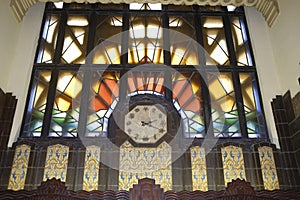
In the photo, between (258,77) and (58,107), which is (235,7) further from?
(58,107)

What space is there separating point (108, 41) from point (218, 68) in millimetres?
1972

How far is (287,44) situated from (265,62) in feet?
1.81

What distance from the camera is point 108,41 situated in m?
6.80

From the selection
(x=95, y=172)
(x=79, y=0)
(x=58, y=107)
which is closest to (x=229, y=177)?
(x=95, y=172)

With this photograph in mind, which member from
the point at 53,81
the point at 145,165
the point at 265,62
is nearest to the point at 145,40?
the point at 53,81

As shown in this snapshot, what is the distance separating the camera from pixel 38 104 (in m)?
6.07

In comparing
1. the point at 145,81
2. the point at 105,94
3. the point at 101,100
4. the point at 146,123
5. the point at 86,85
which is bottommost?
the point at 146,123

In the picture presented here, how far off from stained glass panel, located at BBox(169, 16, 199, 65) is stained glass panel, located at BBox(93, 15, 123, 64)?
3.10 ft

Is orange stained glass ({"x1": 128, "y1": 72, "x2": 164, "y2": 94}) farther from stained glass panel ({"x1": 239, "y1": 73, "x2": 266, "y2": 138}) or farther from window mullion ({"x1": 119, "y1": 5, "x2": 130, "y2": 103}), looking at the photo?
stained glass panel ({"x1": 239, "y1": 73, "x2": 266, "y2": 138})

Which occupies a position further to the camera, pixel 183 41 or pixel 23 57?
pixel 183 41

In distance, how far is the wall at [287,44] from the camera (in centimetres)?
564

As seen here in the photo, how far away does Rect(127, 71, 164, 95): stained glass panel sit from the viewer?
6.26 meters

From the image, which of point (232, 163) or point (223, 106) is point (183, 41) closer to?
point (223, 106)

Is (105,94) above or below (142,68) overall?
below
